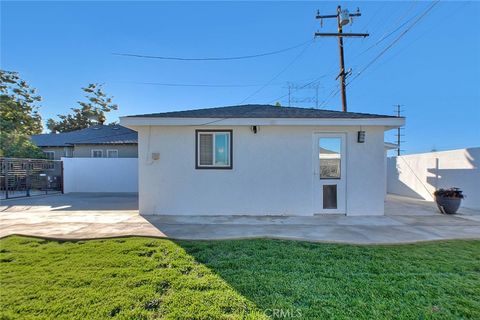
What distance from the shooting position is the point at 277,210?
23.0 ft

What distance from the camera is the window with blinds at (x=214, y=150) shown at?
7.02 metres

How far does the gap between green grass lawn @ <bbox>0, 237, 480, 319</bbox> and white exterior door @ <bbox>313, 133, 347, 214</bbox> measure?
2803 mm

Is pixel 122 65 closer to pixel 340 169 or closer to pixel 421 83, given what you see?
pixel 340 169

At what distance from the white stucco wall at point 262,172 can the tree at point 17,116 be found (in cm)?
1506

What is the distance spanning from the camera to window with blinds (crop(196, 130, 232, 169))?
702cm

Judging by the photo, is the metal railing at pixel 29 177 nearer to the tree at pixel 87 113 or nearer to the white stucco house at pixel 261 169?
the white stucco house at pixel 261 169

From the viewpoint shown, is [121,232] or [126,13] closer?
[121,232]

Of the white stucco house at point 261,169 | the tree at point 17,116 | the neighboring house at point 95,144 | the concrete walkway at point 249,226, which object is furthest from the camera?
the neighboring house at point 95,144

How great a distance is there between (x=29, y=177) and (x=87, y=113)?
2036 centimetres

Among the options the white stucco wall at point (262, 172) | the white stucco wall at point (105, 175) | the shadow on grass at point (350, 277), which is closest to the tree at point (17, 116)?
the white stucco wall at point (105, 175)

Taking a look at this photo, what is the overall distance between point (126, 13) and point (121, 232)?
8122mm

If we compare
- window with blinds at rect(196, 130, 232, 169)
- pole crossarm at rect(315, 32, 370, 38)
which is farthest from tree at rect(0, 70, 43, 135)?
pole crossarm at rect(315, 32, 370, 38)

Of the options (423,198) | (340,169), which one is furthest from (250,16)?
(423,198)

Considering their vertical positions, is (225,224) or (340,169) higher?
(340,169)
